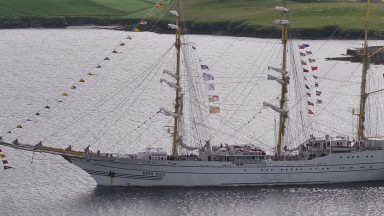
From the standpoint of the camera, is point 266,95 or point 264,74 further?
point 264,74

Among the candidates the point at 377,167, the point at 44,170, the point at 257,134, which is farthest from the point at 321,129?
the point at 44,170

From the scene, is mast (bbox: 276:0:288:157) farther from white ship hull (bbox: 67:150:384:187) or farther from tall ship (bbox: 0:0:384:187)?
white ship hull (bbox: 67:150:384:187)

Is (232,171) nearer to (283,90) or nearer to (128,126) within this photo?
(283,90)

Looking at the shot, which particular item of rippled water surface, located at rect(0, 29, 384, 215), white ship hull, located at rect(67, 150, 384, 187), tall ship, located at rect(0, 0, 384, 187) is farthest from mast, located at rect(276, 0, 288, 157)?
rippled water surface, located at rect(0, 29, 384, 215)

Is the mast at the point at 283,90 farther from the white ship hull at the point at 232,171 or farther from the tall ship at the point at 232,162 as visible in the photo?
the white ship hull at the point at 232,171

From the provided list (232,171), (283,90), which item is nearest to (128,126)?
(232,171)

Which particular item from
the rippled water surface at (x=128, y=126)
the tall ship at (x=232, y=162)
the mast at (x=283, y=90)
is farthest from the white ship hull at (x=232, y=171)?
the mast at (x=283, y=90)

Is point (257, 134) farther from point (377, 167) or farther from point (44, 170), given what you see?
point (44, 170)
